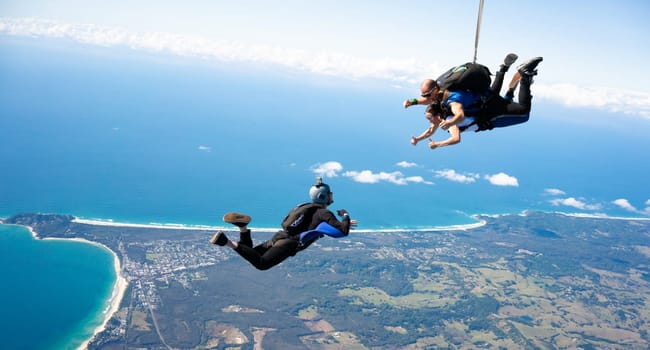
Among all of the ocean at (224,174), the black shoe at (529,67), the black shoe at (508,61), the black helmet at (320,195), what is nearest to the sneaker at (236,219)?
the black helmet at (320,195)

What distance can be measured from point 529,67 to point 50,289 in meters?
66.4

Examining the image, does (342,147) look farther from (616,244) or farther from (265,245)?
(265,245)

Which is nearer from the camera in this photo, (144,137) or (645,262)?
(645,262)

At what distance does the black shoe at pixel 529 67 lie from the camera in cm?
679

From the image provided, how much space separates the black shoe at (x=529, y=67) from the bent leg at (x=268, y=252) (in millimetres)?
4412

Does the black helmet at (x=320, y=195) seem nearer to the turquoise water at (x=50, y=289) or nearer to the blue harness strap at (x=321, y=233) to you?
the blue harness strap at (x=321, y=233)

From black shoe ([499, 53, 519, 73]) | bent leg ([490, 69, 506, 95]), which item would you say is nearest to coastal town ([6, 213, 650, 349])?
bent leg ([490, 69, 506, 95])

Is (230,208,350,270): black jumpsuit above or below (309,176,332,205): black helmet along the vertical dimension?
below

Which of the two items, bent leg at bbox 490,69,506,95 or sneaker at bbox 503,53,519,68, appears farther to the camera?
bent leg at bbox 490,69,506,95

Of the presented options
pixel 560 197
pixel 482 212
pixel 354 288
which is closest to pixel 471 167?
pixel 560 197

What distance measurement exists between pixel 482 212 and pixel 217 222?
232ft

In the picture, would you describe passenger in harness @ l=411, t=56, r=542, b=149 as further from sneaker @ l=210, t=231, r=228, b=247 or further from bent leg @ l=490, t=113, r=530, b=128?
sneaker @ l=210, t=231, r=228, b=247

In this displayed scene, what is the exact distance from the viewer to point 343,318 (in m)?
63.8

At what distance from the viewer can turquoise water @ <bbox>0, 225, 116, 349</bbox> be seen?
4928cm
